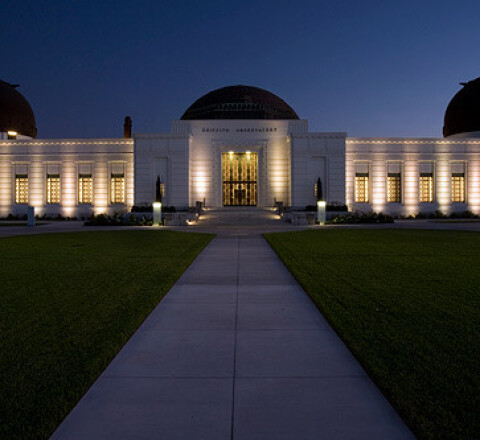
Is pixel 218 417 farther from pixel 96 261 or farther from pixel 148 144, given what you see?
pixel 148 144

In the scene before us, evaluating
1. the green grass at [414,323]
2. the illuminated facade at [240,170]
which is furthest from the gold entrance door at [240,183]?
the green grass at [414,323]

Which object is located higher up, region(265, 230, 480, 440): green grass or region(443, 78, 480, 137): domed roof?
region(443, 78, 480, 137): domed roof

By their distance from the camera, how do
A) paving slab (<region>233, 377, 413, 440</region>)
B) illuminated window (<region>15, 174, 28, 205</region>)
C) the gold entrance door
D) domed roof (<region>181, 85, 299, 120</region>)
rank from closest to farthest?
paving slab (<region>233, 377, 413, 440</region>)
illuminated window (<region>15, 174, 28, 205</region>)
the gold entrance door
domed roof (<region>181, 85, 299, 120</region>)

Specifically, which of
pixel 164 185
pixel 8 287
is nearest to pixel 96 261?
pixel 8 287

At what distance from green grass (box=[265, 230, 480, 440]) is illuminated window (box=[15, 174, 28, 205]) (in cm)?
3268

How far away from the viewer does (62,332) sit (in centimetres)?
515

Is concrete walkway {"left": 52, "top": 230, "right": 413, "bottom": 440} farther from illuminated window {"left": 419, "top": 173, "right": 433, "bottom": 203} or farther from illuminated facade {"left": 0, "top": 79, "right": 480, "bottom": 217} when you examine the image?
illuminated window {"left": 419, "top": 173, "right": 433, "bottom": 203}

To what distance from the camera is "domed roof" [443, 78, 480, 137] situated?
40.5 meters

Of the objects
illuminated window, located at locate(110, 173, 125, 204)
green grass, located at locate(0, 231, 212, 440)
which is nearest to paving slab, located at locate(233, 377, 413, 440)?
green grass, located at locate(0, 231, 212, 440)

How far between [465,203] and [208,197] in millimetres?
22953

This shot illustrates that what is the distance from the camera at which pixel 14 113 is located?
137 feet

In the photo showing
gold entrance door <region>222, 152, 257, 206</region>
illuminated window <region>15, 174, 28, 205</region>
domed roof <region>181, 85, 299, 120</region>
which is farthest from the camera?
domed roof <region>181, 85, 299, 120</region>

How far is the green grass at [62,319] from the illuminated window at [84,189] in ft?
83.4

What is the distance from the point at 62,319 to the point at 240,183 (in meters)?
32.2
